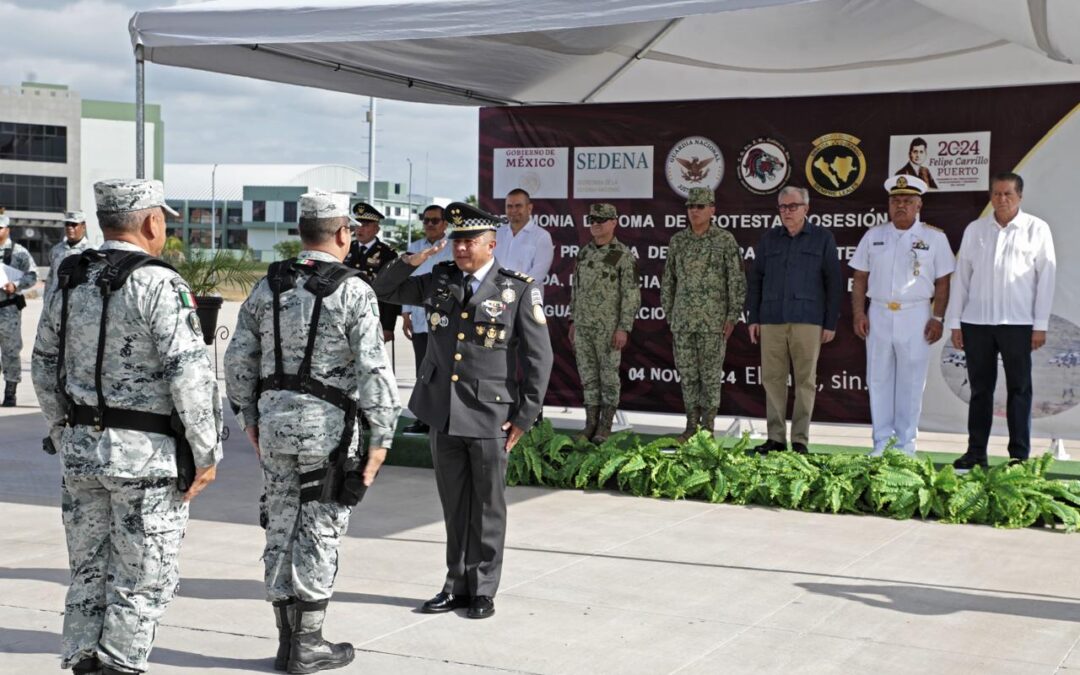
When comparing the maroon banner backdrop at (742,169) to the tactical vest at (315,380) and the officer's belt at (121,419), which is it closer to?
the tactical vest at (315,380)

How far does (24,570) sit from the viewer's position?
585 centimetres

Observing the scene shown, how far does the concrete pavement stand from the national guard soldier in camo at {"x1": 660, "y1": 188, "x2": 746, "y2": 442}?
1296mm

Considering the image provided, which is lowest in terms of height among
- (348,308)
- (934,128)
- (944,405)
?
(944,405)

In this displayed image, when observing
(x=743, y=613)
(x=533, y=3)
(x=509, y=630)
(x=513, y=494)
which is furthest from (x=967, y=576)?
(x=533, y=3)

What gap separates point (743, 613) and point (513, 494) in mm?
3000

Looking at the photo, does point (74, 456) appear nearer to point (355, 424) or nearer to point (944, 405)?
point (355, 424)

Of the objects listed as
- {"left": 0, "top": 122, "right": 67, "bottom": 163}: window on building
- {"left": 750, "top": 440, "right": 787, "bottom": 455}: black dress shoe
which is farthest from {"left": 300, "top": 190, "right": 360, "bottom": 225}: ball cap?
{"left": 0, "top": 122, "right": 67, "bottom": 163}: window on building

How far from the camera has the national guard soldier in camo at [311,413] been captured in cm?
437

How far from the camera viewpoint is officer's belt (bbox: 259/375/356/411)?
14.4 ft

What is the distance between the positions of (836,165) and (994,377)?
2.19 m

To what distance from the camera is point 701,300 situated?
8.70 m

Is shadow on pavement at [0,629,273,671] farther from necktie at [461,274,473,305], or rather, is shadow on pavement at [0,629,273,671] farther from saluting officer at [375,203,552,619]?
necktie at [461,274,473,305]

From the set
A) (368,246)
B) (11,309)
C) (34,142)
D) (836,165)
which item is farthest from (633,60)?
(34,142)

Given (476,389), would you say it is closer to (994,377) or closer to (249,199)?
(994,377)
